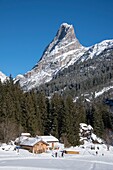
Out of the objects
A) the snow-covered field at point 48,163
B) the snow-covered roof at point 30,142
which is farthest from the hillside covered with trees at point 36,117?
the snow-covered field at point 48,163

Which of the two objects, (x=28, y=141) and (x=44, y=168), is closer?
(x=44, y=168)

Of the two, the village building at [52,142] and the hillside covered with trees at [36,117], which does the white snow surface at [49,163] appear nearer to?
the hillside covered with trees at [36,117]

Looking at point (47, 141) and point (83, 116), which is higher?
point (83, 116)

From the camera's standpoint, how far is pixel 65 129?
79875 mm

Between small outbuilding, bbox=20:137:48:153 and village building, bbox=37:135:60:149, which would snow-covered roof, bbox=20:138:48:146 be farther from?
village building, bbox=37:135:60:149

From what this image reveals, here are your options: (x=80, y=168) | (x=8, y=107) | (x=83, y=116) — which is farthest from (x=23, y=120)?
(x=80, y=168)

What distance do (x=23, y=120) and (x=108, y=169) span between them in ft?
132

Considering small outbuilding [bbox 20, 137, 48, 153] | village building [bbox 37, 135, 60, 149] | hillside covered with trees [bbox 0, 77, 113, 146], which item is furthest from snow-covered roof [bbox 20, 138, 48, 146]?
village building [bbox 37, 135, 60, 149]

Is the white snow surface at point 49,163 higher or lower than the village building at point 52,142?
lower

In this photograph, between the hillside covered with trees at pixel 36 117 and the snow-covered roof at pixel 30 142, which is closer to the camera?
the snow-covered roof at pixel 30 142

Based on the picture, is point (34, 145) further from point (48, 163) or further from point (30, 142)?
point (48, 163)

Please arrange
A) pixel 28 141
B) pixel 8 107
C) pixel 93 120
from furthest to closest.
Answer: pixel 93 120 → pixel 8 107 → pixel 28 141

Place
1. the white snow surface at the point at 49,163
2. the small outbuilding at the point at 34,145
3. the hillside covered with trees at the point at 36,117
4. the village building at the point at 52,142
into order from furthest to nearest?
the village building at the point at 52,142, the hillside covered with trees at the point at 36,117, the small outbuilding at the point at 34,145, the white snow surface at the point at 49,163

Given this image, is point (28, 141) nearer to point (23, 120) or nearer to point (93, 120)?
point (23, 120)
